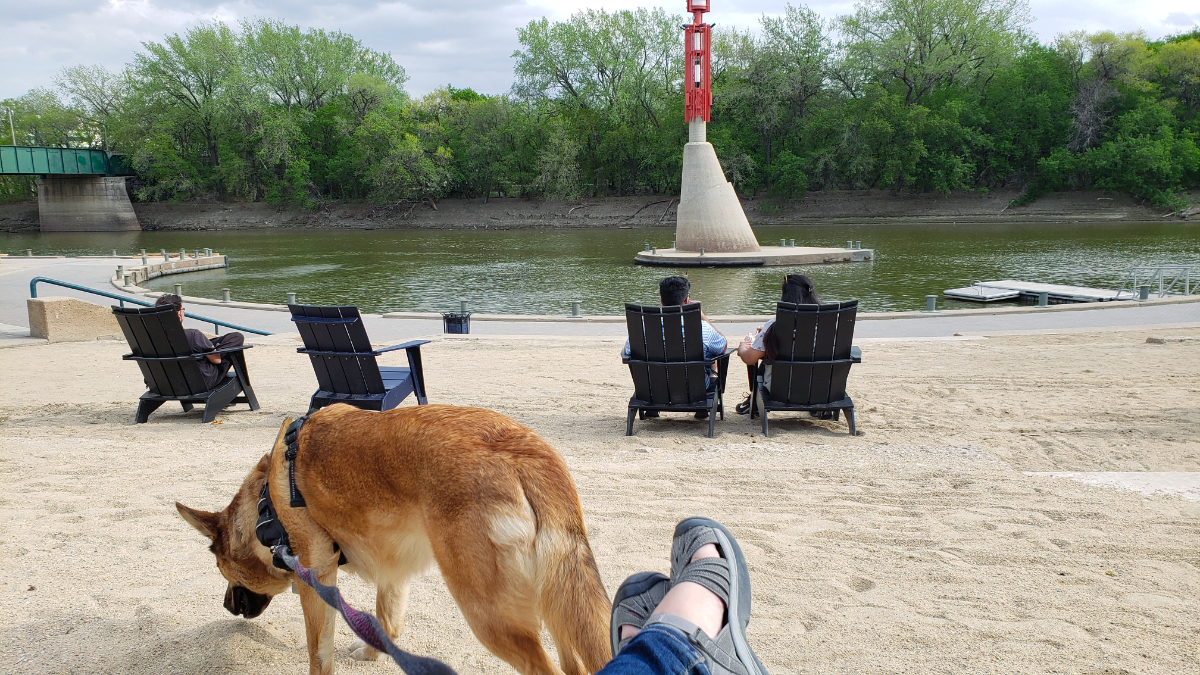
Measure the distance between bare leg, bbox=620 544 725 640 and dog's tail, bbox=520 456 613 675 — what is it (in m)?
0.67

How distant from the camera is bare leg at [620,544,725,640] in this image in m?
1.46

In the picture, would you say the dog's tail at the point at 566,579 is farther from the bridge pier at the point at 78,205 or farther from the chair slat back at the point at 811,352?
the bridge pier at the point at 78,205

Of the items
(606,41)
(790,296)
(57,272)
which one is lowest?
(57,272)

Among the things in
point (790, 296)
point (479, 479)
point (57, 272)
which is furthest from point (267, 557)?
point (57, 272)

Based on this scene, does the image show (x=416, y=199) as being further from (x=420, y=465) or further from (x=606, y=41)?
(x=420, y=465)

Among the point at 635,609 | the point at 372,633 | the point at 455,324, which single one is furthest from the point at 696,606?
the point at 455,324

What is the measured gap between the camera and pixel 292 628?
11.2ft

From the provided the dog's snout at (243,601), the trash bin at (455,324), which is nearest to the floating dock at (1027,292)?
the trash bin at (455,324)

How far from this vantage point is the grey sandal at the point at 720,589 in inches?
54.3

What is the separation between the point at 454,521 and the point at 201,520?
1326 millimetres

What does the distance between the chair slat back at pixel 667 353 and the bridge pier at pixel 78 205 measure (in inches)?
3133

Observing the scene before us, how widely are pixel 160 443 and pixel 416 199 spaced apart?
223 ft

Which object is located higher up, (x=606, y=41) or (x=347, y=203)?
(x=606, y=41)

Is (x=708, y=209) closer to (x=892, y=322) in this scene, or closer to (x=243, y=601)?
(x=892, y=322)
